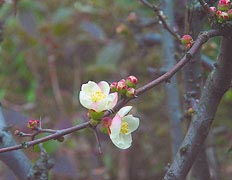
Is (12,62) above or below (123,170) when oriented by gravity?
above

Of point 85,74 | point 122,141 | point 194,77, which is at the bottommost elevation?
point 122,141

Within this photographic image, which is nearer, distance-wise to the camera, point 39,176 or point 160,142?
point 39,176

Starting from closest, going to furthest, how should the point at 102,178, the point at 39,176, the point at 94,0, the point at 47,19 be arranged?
the point at 39,176, the point at 102,178, the point at 94,0, the point at 47,19

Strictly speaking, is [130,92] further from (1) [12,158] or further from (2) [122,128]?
(1) [12,158]

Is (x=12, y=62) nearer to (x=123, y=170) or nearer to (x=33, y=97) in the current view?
(x=33, y=97)

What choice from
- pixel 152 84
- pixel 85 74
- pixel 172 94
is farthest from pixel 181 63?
pixel 85 74

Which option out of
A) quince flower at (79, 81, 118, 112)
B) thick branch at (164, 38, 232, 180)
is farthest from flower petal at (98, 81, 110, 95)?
thick branch at (164, 38, 232, 180)

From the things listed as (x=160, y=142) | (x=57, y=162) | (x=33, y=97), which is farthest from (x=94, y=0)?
(x=57, y=162)
